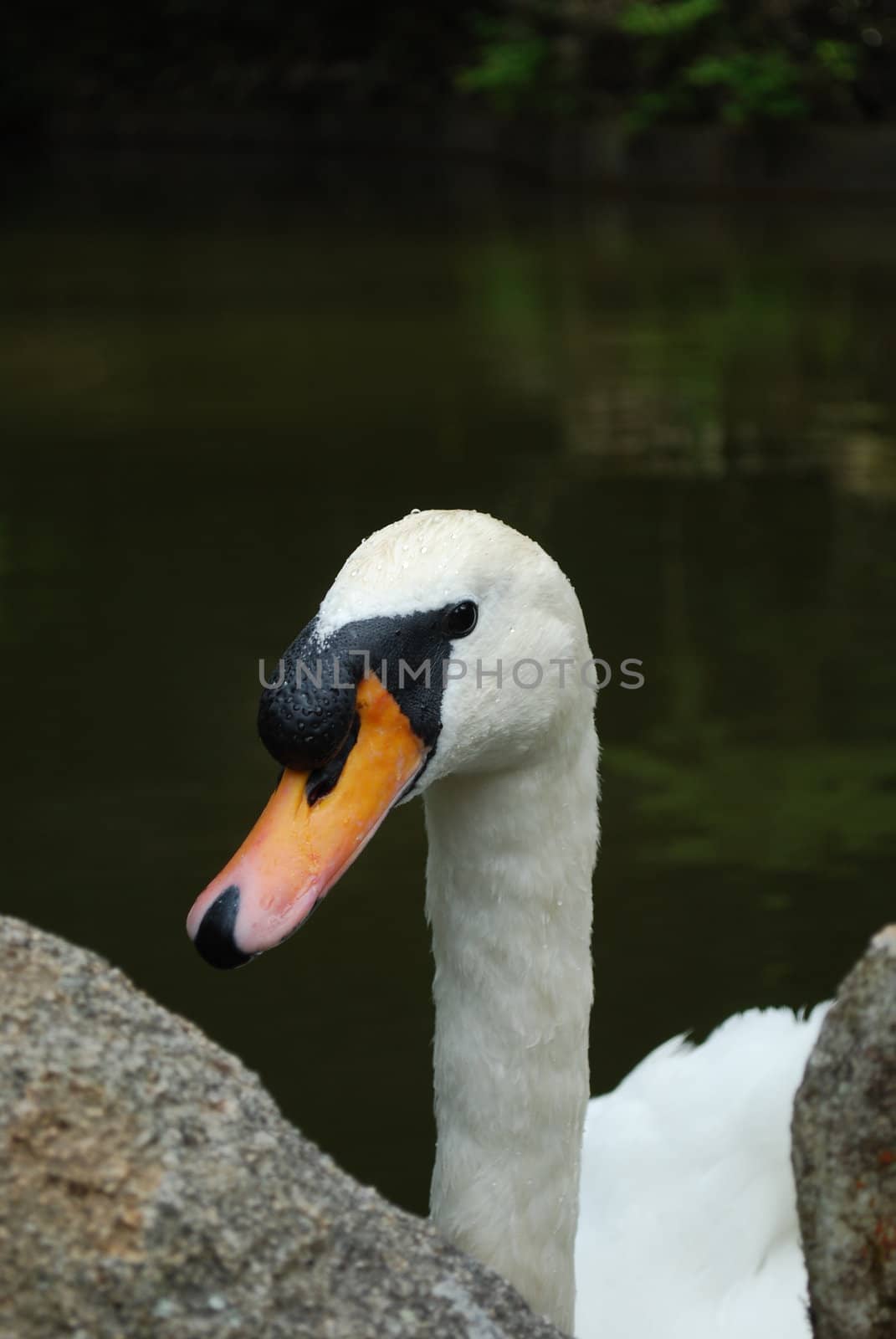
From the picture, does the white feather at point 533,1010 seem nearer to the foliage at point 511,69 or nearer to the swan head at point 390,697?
the swan head at point 390,697

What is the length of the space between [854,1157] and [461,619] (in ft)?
2.31

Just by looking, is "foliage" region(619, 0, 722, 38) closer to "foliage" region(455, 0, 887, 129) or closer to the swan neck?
"foliage" region(455, 0, 887, 129)

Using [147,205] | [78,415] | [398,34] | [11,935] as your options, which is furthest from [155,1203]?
[398,34]

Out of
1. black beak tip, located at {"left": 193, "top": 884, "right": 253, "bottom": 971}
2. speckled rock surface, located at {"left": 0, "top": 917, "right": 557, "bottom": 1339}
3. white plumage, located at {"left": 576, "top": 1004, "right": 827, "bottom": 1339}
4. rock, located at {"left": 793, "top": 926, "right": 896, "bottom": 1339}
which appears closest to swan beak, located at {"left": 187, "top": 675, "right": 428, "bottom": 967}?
black beak tip, located at {"left": 193, "top": 884, "right": 253, "bottom": 971}

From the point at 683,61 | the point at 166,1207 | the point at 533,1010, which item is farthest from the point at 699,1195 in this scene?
the point at 683,61

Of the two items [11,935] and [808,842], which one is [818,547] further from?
[11,935]

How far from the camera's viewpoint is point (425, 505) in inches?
302

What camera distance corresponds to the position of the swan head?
205cm

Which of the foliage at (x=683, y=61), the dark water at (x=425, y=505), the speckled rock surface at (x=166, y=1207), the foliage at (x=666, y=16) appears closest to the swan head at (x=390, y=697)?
the speckled rock surface at (x=166, y=1207)

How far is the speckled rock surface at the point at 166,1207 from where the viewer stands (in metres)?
1.73

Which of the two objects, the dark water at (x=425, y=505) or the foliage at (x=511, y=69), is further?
the foliage at (x=511, y=69)

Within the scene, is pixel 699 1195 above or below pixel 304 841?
below

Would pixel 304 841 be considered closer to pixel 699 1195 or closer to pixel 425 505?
pixel 699 1195

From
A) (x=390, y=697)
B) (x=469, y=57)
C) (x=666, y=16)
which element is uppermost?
(x=469, y=57)
